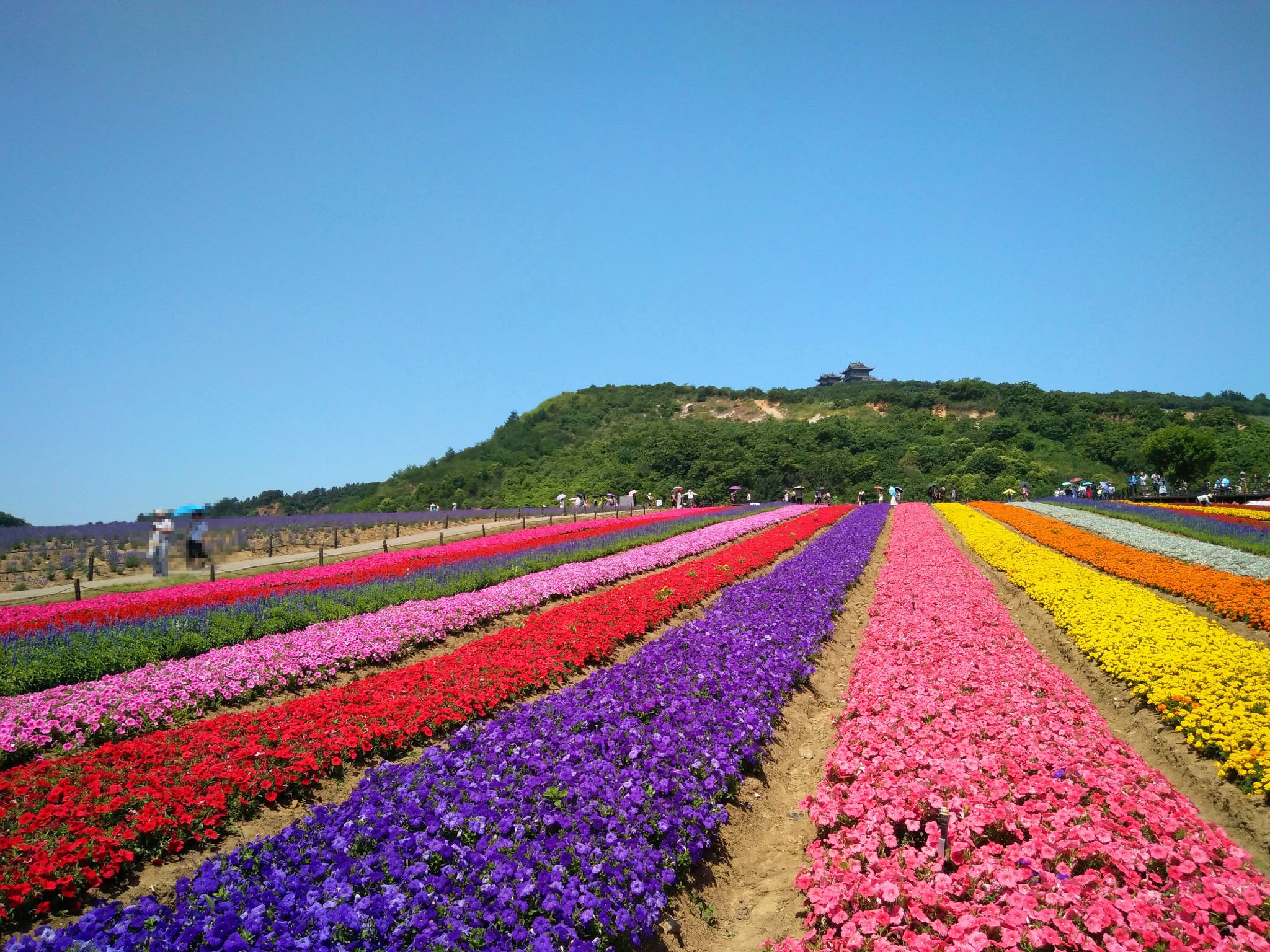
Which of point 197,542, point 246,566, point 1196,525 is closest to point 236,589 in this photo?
point 197,542

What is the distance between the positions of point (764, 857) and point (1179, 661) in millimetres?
6433

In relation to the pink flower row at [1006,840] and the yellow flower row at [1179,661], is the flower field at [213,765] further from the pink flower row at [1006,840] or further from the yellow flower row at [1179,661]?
the yellow flower row at [1179,661]

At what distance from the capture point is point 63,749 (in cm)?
722

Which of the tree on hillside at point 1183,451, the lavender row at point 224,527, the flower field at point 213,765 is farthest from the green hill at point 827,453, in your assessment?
the flower field at point 213,765

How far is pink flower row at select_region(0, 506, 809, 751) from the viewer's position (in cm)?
768

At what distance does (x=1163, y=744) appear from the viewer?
7789mm

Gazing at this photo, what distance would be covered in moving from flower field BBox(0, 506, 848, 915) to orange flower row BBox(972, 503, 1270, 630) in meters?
11.3

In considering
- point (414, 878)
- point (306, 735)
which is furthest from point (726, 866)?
point (306, 735)

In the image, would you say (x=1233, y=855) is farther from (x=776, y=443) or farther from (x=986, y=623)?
(x=776, y=443)

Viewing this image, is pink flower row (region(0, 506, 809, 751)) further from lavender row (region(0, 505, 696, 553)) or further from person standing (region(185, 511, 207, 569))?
lavender row (region(0, 505, 696, 553))

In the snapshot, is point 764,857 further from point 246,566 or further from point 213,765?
point 246,566

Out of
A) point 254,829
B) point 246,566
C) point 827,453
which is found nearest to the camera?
point 254,829

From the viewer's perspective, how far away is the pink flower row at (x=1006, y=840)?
4.02 m

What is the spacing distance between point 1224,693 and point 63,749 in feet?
40.3
